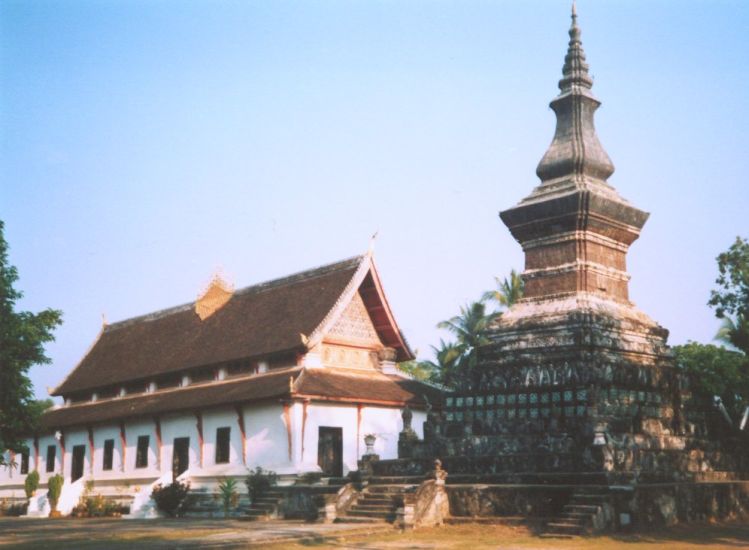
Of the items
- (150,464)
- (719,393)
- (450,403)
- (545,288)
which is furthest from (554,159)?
(150,464)

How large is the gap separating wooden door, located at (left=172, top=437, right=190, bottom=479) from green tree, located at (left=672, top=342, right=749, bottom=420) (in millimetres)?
15518

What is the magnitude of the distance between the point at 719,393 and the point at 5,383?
18.7 meters

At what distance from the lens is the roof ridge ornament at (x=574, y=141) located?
2148 cm

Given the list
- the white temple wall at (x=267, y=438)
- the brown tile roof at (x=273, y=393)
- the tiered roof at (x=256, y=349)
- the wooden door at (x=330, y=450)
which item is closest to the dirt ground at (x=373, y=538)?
the white temple wall at (x=267, y=438)

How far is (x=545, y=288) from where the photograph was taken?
68.7 feet

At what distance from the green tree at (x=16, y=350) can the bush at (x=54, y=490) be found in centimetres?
670

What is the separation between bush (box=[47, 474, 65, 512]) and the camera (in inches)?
1133

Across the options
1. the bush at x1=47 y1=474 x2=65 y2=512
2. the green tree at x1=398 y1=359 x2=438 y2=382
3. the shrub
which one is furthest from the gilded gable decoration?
the green tree at x1=398 y1=359 x2=438 y2=382

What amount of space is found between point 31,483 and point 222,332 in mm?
9163

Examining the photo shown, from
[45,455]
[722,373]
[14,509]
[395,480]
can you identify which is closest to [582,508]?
[395,480]

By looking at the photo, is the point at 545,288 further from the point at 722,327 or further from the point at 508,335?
the point at 722,327

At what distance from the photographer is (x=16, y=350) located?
70.1ft

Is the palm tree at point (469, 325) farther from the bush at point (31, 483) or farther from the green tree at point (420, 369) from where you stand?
the bush at point (31, 483)

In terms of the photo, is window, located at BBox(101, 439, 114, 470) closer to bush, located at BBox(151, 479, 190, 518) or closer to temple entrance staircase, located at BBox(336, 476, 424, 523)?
bush, located at BBox(151, 479, 190, 518)
